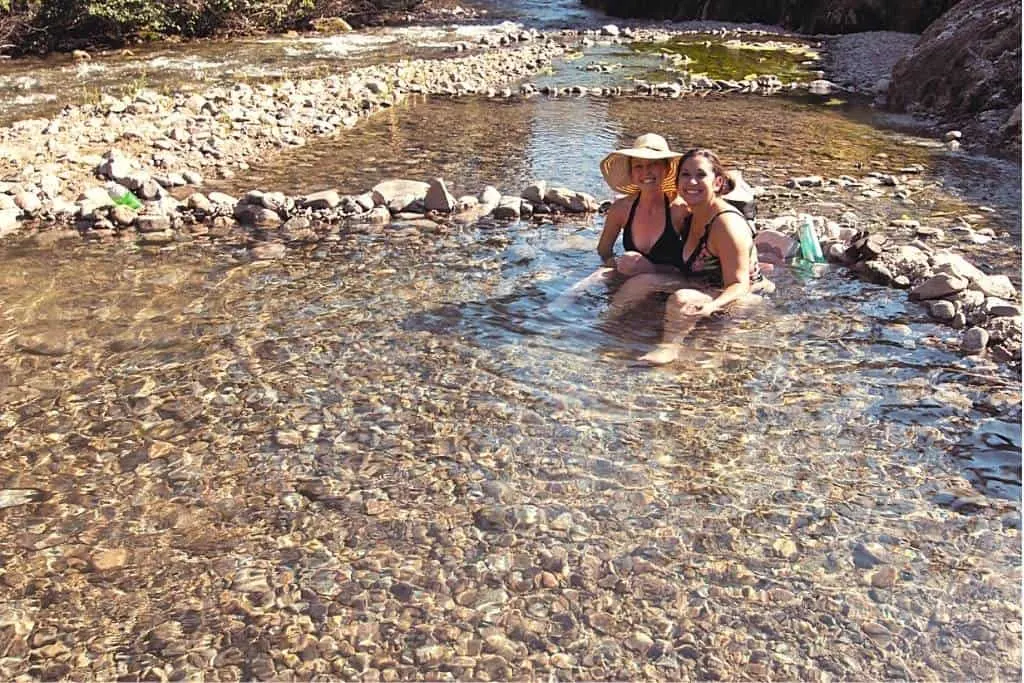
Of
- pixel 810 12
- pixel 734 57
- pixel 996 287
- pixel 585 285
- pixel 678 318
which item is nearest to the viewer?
pixel 678 318

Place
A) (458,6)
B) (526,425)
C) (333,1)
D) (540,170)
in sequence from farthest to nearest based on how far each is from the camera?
1. (458,6)
2. (333,1)
3. (540,170)
4. (526,425)

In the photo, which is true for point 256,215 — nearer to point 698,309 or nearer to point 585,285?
point 585,285

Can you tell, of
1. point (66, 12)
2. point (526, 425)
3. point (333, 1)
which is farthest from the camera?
point (333, 1)

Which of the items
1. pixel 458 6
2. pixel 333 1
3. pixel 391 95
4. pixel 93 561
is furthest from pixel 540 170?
pixel 458 6

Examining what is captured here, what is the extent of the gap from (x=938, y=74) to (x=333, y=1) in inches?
830

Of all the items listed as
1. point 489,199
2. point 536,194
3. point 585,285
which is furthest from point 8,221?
point 585,285

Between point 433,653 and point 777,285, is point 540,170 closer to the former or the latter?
point 777,285

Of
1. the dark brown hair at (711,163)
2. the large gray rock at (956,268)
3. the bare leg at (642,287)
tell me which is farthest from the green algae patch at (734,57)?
the dark brown hair at (711,163)

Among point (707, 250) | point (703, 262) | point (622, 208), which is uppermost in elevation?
point (622, 208)

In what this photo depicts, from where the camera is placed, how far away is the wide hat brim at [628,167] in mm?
6609

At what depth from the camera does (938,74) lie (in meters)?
16.5

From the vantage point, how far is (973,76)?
1558 centimetres

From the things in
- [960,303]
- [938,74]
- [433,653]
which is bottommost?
[433,653]

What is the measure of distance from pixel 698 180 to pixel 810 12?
27.4m
